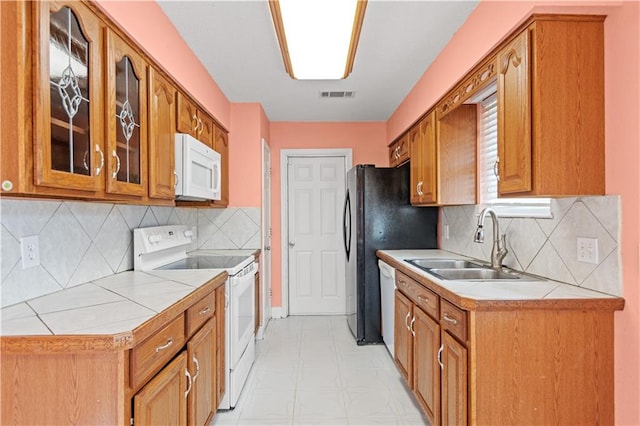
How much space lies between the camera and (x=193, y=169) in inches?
91.2

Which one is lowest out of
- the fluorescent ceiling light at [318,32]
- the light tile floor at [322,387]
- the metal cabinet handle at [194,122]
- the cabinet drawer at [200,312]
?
the light tile floor at [322,387]

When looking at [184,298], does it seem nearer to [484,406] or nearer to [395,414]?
[484,406]

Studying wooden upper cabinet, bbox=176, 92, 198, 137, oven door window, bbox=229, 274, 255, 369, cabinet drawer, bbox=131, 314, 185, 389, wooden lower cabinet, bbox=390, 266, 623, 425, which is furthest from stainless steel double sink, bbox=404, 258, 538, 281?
wooden upper cabinet, bbox=176, 92, 198, 137

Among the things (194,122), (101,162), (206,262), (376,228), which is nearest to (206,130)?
(194,122)

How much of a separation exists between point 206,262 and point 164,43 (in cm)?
151

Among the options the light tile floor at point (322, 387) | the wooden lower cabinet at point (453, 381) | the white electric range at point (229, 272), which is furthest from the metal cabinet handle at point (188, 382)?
the wooden lower cabinet at point (453, 381)

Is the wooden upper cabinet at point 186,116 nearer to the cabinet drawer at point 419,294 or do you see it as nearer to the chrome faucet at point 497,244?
the cabinet drawer at point 419,294

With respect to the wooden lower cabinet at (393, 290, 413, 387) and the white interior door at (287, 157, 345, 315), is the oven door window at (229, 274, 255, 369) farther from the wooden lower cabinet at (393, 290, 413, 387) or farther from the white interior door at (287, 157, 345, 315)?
the white interior door at (287, 157, 345, 315)

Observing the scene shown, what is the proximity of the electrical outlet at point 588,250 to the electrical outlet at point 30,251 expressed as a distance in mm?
2344

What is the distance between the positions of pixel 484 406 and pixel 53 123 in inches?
74.9

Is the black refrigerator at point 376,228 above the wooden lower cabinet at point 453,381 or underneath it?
above

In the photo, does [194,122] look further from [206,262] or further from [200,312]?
[200,312]

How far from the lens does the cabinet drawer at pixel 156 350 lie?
1105mm

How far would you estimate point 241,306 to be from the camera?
2463 millimetres
